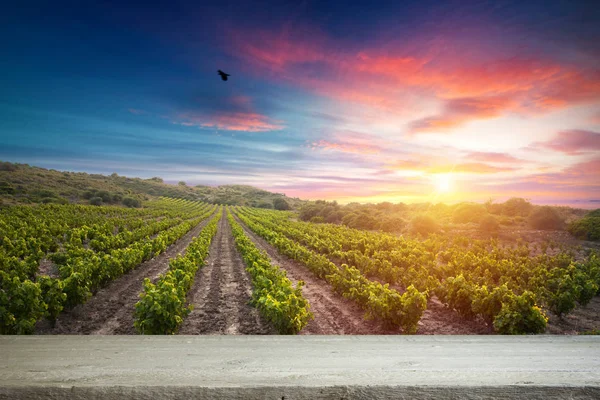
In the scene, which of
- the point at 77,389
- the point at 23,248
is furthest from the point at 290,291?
the point at 23,248

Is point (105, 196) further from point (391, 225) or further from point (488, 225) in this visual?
point (488, 225)

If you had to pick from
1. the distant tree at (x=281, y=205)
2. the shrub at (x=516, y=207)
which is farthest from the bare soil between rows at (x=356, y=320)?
the distant tree at (x=281, y=205)

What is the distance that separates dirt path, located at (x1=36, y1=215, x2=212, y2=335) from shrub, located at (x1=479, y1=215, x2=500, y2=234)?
38.7 m

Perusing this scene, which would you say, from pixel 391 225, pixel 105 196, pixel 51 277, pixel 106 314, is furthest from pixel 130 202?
pixel 106 314

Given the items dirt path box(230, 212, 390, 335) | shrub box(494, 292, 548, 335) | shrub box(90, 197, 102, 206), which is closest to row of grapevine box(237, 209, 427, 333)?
dirt path box(230, 212, 390, 335)

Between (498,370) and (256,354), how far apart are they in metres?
3.78

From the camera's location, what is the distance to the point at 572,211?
66.1m

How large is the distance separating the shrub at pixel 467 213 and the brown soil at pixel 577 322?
1483 inches

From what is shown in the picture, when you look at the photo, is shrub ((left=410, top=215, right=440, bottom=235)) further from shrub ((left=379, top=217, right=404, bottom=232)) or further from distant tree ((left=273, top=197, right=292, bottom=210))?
distant tree ((left=273, top=197, right=292, bottom=210))

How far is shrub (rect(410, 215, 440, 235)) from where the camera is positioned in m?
41.7

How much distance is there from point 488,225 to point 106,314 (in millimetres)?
42506

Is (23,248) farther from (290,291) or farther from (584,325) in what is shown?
(584,325)

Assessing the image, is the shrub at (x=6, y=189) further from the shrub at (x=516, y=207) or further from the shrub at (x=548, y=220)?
the shrub at (x=516, y=207)

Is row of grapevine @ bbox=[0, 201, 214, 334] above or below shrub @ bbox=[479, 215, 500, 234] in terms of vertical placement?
below
